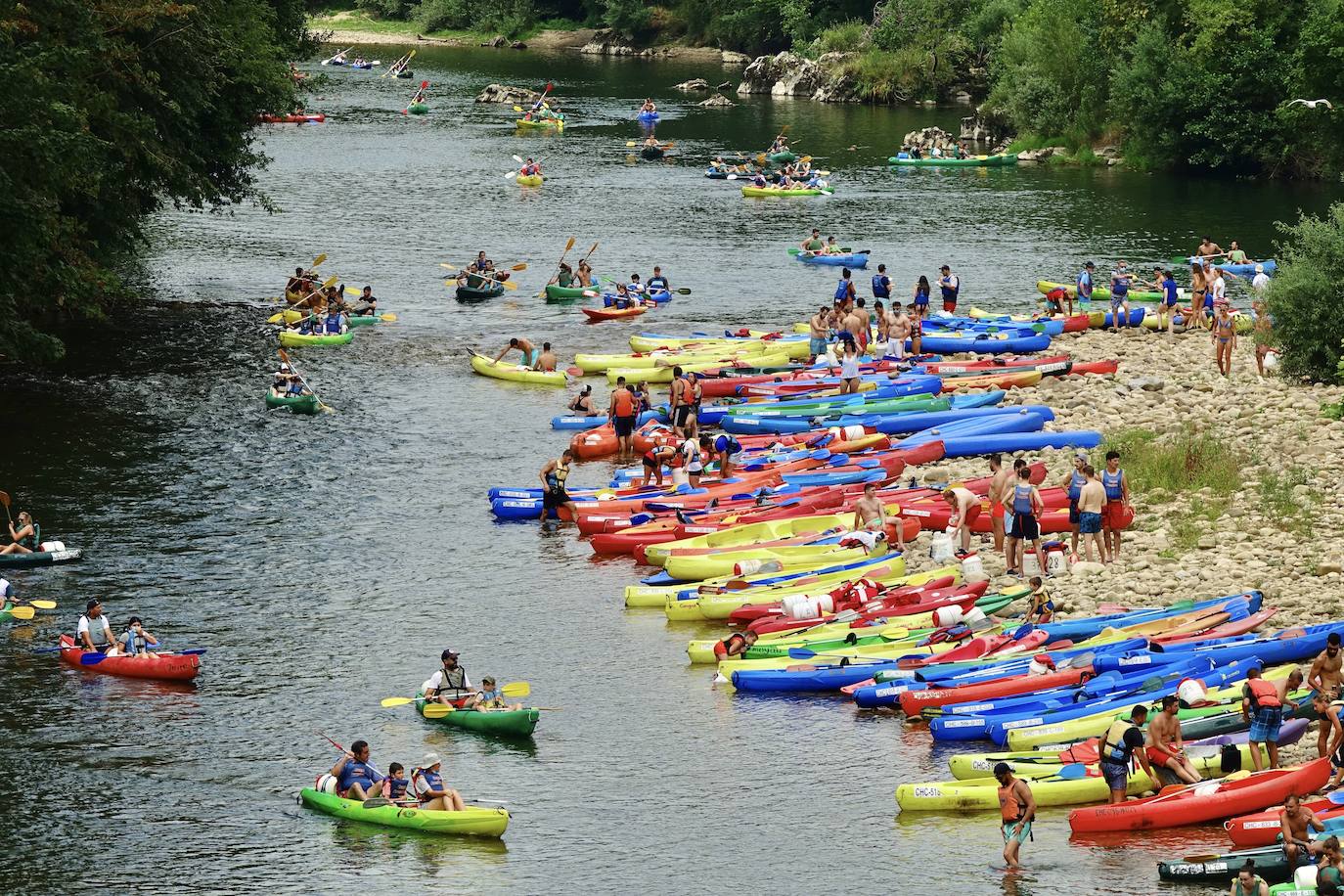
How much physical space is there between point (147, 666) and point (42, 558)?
231 inches

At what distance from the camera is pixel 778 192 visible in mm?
77750

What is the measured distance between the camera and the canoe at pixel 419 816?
23.3 meters

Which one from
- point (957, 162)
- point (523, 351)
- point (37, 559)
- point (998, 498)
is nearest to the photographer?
point (998, 498)

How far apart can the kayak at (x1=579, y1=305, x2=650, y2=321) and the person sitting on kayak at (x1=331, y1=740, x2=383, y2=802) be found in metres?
30.7

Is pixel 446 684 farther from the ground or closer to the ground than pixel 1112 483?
closer to the ground

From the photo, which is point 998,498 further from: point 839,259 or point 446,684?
point 839,259

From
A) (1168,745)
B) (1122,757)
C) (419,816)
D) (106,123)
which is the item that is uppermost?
(106,123)

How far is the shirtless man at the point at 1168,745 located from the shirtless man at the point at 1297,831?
2.54m

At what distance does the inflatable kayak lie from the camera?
108ft

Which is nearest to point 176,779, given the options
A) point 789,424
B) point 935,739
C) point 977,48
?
point 935,739

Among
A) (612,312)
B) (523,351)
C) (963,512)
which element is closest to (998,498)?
(963,512)

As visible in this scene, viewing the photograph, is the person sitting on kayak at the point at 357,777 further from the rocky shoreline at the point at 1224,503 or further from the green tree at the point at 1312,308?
the green tree at the point at 1312,308

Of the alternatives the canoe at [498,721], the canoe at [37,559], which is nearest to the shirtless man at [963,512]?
the canoe at [498,721]

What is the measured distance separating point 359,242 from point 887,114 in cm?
5107
